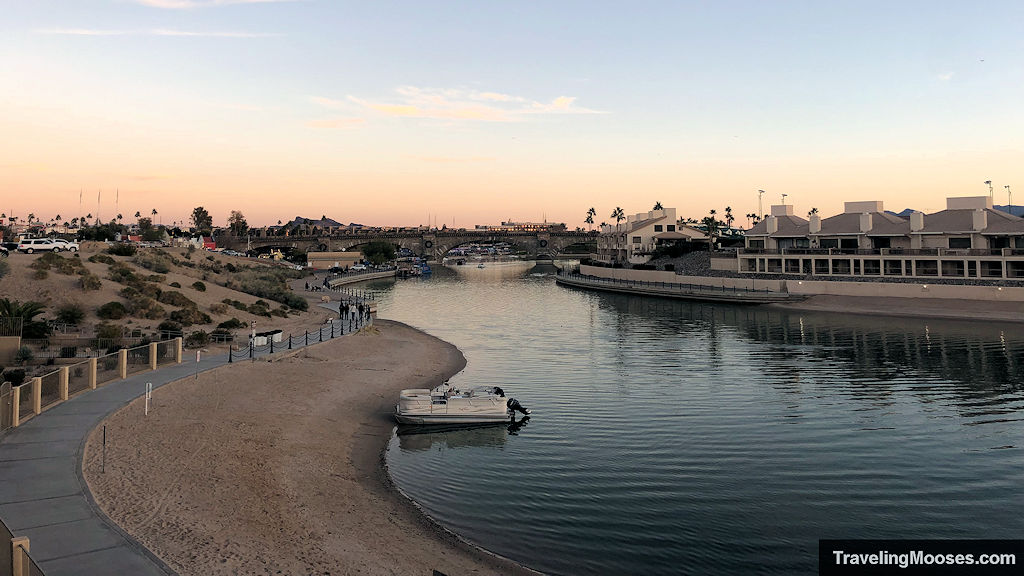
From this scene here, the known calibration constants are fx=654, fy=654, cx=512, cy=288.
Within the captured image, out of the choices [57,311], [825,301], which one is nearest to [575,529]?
[57,311]

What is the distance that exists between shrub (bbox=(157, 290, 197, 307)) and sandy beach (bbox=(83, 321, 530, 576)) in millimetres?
25062

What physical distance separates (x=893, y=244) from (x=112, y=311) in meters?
94.5

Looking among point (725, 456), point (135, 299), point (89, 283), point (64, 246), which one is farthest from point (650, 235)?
point (725, 456)

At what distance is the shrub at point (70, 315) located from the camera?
46.4 meters

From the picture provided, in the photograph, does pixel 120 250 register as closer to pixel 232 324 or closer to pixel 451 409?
pixel 232 324

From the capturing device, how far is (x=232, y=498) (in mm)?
19438

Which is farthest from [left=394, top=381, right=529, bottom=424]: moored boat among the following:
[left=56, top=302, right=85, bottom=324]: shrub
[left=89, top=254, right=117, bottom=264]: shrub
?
[left=89, top=254, right=117, bottom=264]: shrub

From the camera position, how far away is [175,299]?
57.5 m

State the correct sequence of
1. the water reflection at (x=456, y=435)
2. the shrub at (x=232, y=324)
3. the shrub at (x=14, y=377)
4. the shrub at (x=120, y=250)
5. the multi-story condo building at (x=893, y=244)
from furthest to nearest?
the multi-story condo building at (x=893, y=244), the shrub at (x=120, y=250), the shrub at (x=232, y=324), the shrub at (x=14, y=377), the water reflection at (x=456, y=435)

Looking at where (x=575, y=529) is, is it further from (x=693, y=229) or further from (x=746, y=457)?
(x=693, y=229)

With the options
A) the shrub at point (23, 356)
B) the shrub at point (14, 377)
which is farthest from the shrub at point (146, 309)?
the shrub at point (14, 377)

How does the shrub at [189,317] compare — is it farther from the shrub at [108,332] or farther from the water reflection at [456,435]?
the water reflection at [456,435]

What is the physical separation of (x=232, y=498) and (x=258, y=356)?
69.0ft

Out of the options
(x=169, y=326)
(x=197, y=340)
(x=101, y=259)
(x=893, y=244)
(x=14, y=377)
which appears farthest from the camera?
(x=893, y=244)
